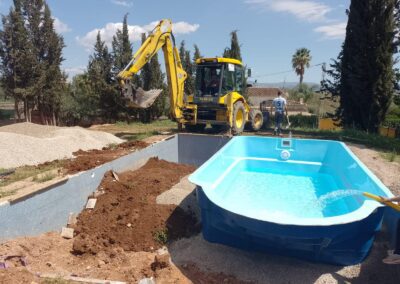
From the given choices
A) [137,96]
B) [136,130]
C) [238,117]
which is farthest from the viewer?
[136,130]

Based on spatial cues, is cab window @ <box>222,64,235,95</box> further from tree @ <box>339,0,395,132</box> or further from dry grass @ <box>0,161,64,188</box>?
dry grass @ <box>0,161,64,188</box>

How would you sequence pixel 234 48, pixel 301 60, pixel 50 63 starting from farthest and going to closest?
pixel 301 60 < pixel 234 48 < pixel 50 63

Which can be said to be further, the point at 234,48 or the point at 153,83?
the point at 234,48

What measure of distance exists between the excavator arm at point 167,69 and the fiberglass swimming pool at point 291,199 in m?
3.09

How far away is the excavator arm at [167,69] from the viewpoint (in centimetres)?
930

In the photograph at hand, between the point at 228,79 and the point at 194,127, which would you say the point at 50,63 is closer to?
the point at 194,127

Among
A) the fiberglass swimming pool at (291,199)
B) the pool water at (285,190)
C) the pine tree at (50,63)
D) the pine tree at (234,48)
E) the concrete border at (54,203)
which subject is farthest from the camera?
the pine tree at (234,48)

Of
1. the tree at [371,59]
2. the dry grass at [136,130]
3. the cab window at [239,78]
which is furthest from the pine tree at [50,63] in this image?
the tree at [371,59]

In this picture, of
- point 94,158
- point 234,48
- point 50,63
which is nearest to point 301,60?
point 234,48

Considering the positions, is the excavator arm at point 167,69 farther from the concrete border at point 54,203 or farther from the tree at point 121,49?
the tree at point 121,49

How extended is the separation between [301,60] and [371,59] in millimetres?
36701

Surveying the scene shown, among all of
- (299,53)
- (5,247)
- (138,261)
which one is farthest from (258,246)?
(299,53)

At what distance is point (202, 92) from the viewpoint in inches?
420

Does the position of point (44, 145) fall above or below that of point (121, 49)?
below
